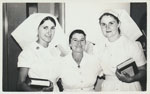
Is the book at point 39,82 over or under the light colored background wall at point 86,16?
under

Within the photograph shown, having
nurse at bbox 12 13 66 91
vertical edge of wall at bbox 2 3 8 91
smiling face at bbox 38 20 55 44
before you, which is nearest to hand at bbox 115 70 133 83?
nurse at bbox 12 13 66 91

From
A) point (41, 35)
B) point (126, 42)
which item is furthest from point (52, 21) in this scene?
point (126, 42)

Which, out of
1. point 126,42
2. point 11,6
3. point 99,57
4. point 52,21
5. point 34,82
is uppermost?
point 11,6

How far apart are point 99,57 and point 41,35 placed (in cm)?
42

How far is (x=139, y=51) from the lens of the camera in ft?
5.49

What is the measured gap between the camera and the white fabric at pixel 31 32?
1.64 metres

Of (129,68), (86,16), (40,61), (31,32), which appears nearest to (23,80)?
(40,61)

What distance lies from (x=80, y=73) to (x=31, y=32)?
0.43 m

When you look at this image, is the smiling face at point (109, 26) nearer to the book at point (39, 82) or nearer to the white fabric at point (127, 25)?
the white fabric at point (127, 25)

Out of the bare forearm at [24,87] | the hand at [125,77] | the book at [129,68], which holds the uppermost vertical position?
the book at [129,68]

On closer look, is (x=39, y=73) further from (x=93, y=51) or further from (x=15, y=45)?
(x=93, y=51)

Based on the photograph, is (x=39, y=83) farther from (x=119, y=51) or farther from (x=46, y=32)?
(x=119, y=51)

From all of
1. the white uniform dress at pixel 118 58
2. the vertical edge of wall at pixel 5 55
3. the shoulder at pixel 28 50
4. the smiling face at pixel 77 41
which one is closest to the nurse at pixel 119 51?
the white uniform dress at pixel 118 58

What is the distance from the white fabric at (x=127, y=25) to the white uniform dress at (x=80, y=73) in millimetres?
279
